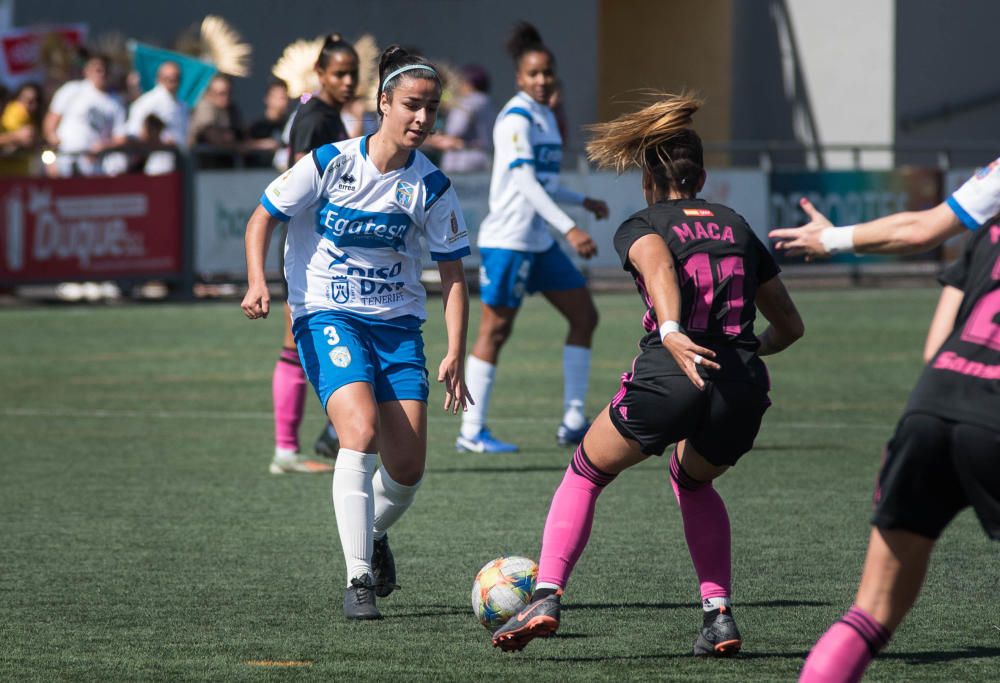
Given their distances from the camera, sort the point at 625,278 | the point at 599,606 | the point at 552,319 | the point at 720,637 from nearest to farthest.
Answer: the point at 720,637 → the point at 599,606 → the point at 552,319 → the point at 625,278

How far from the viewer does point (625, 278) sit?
870 inches

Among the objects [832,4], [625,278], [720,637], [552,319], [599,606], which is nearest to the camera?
[720,637]

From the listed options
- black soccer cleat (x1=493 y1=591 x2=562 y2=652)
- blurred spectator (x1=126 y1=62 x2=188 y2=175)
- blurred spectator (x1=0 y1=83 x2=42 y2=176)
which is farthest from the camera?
blurred spectator (x1=126 y1=62 x2=188 y2=175)

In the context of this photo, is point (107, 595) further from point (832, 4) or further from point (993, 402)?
point (832, 4)

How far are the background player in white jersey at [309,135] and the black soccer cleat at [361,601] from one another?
286 centimetres

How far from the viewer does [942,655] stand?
539cm

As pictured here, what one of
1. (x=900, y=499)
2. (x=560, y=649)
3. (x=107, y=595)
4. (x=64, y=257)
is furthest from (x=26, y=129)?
(x=900, y=499)

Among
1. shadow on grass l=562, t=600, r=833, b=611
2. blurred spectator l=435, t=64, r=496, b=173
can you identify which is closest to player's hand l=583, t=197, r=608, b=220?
shadow on grass l=562, t=600, r=833, b=611

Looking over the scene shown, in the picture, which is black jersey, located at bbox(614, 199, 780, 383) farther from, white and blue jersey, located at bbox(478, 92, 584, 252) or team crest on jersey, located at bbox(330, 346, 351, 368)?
white and blue jersey, located at bbox(478, 92, 584, 252)

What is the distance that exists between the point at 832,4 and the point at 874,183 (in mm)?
7029

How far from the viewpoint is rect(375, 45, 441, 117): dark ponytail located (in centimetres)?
615

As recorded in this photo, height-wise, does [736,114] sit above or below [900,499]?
above

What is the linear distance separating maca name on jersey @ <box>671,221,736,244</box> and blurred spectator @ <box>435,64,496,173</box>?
49.9 feet

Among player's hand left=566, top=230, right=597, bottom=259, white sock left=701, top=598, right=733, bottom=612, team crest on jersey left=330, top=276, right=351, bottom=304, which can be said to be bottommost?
white sock left=701, top=598, right=733, bottom=612
